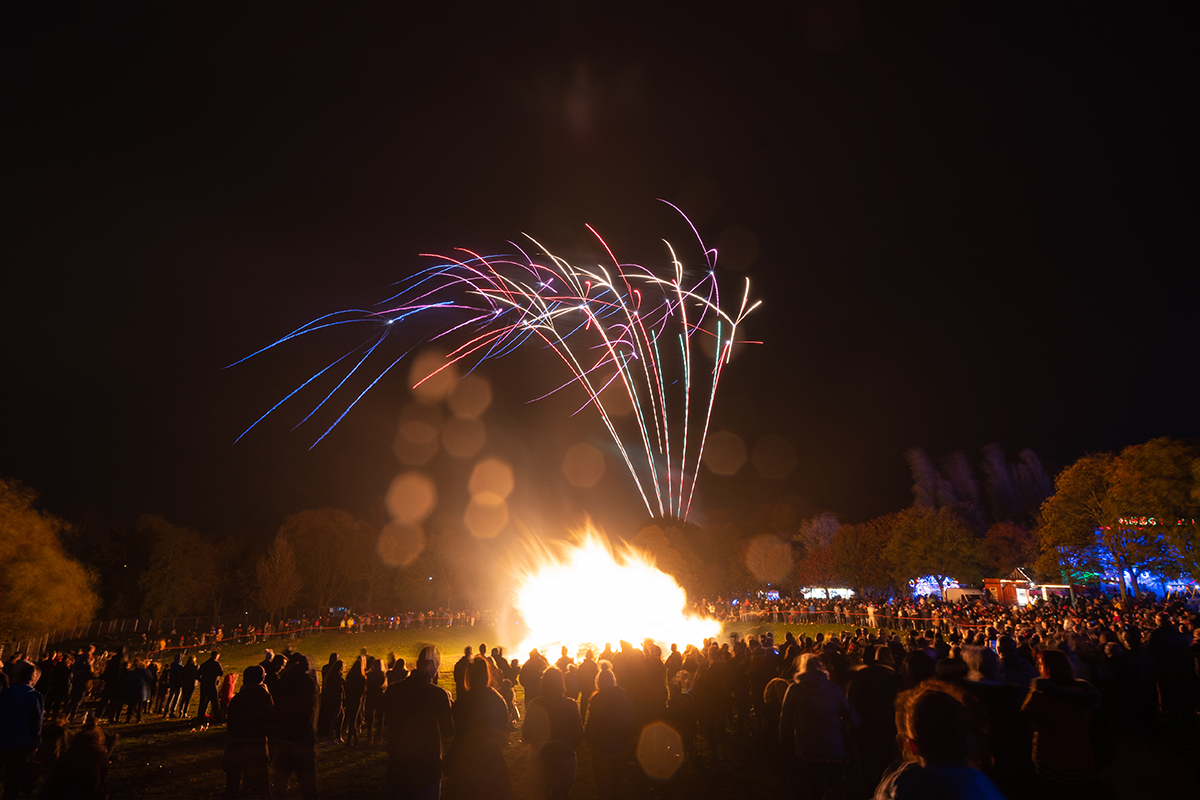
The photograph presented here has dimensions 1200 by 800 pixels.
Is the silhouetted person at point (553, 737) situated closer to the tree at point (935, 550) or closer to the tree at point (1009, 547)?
the tree at point (935, 550)

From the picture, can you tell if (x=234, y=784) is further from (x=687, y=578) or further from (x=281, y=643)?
(x=687, y=578)

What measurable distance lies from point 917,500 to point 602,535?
143ft

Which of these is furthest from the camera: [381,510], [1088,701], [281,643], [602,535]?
[602,535]

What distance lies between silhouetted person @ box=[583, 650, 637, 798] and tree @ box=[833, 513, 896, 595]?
62.0 meters

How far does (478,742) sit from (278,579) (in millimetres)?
62536

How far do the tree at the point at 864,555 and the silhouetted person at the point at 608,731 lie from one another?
62.0 m

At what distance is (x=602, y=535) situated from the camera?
88188 mm

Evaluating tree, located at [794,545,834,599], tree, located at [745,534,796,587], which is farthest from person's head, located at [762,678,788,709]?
tree, located at [745,534,796,587]

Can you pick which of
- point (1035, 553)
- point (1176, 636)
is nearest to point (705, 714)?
point (1176, 636)

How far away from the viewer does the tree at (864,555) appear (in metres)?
Result: 63.7

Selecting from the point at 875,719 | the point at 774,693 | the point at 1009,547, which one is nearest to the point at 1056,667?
the point at 875,719

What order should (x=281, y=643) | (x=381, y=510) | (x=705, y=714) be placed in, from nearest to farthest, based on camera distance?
(x=705, y=714), (x=281, y=643), (x=381, y=510)

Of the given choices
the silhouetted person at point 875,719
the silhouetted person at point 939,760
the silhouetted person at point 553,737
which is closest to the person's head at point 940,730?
the silhouetted person at point 939,760

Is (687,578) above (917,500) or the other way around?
the other way around
